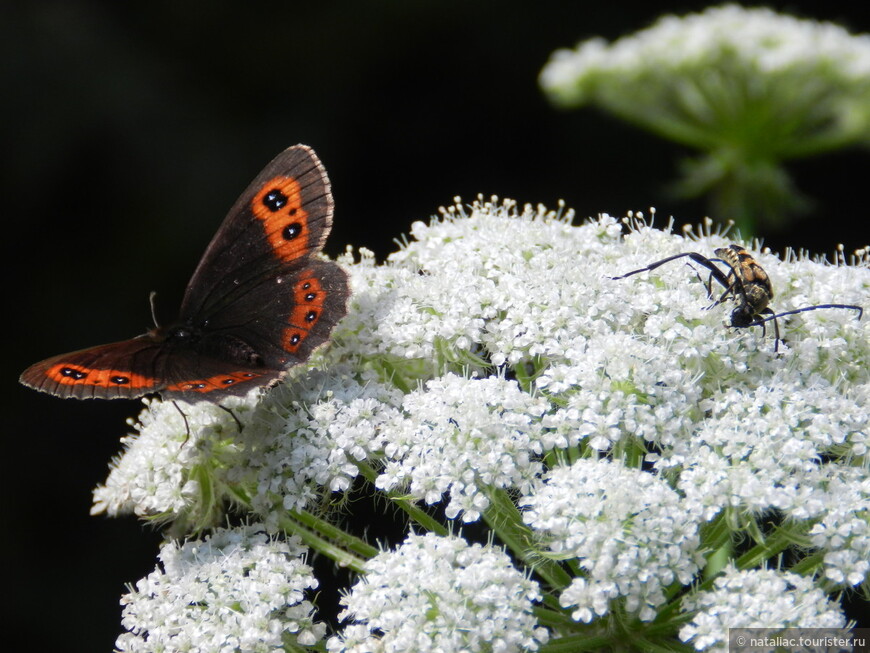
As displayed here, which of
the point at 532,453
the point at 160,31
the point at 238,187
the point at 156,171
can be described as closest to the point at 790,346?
the point at 532,453

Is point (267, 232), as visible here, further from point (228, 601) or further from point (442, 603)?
point (442, 603)

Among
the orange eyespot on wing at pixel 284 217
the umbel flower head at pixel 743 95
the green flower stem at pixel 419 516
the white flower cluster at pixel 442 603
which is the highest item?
the umbel flower head at pixel 743 95

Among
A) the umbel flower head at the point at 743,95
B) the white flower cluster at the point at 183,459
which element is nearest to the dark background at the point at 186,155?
the umbel flower head at the point at 743,95

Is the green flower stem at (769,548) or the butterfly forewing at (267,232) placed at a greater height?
the butterfly forewing at (267,232)

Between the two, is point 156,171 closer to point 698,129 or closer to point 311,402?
point 698,129

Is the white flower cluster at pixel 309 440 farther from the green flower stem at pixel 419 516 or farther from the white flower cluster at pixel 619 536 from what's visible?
the white flower cluster at pixel 619 536

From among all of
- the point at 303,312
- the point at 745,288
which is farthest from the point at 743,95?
the point at 303,312

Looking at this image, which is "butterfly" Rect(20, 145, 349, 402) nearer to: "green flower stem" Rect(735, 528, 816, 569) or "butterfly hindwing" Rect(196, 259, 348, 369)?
"butterfly hindwing" Rect(196, 259, 348, 369)
